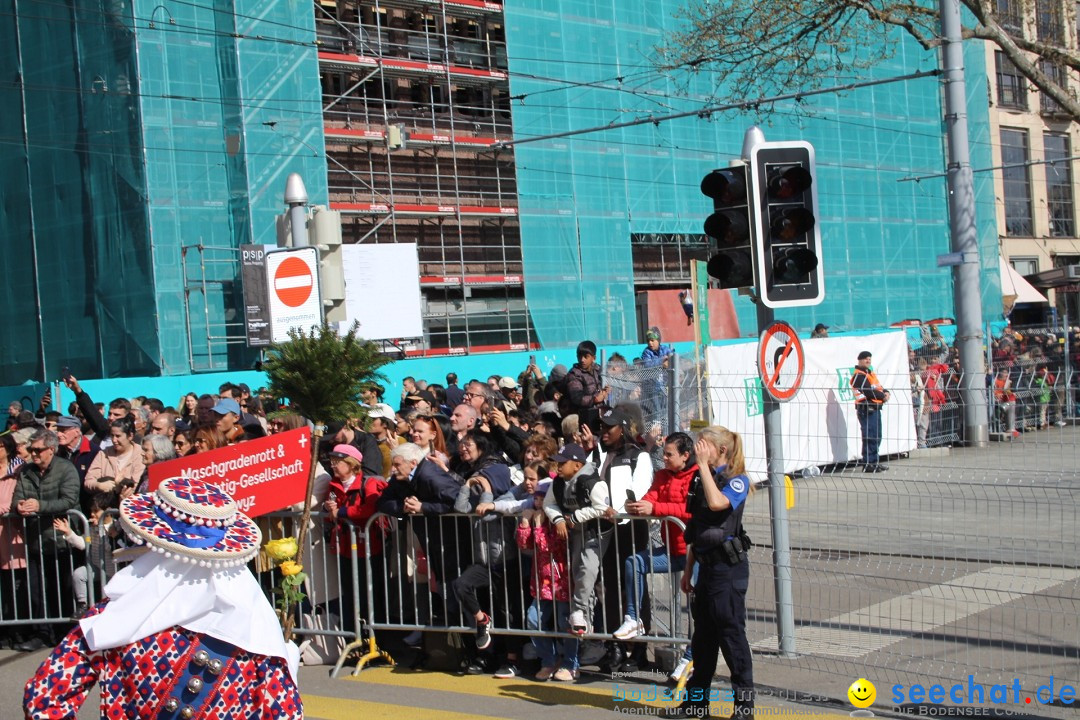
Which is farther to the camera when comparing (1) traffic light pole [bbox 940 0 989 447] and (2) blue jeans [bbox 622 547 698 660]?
(1) traffic light pole [bbox 940 0 989 447]

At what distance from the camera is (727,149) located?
37125 mm

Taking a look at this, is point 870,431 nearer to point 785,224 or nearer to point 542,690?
point 785,224

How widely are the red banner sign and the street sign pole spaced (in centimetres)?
299

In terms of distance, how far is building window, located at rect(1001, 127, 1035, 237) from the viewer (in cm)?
4450

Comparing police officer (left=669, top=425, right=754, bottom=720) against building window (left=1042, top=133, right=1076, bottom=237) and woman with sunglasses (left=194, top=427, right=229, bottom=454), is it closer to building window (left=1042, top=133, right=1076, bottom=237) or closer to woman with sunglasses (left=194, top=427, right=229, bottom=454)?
woman with sunglasses (left=194, top=427, right=229, bottom=454)

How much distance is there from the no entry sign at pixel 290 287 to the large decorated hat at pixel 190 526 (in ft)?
21.1

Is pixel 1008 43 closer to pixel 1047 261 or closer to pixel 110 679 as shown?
pixel 110 679

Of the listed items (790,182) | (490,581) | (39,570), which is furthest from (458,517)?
(39,570)

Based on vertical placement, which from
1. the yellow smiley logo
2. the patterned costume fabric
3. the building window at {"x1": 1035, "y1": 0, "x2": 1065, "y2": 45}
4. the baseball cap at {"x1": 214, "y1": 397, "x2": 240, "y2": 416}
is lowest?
the yellow smiley logo

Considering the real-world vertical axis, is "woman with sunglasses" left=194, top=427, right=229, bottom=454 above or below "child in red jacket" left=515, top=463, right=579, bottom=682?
above

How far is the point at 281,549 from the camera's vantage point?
21.7 ft

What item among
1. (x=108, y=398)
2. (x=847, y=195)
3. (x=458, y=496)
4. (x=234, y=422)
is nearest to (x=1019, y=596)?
(x=458, y=496)

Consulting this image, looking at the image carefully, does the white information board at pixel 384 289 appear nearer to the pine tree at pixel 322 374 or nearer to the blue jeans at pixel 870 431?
the pine tree at pixel 322 374

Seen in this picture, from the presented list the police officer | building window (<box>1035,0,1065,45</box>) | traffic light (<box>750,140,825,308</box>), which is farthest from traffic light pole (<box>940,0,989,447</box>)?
the police officer
